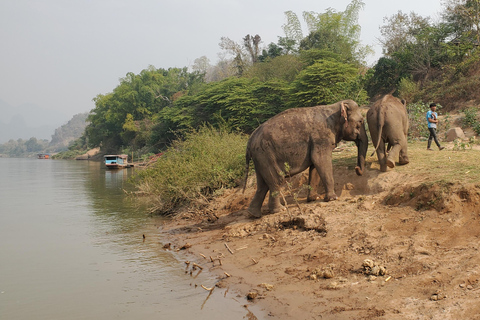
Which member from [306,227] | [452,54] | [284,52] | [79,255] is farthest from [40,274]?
[284,52]

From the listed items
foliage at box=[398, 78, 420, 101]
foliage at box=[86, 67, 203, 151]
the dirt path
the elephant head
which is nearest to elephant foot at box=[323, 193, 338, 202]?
the dirt path

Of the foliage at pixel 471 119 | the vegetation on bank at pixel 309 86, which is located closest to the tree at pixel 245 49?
the vegetation on bank at pixel 309 86

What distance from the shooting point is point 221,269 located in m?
7.79

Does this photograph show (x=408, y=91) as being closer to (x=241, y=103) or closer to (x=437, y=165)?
(x=241, y=103)

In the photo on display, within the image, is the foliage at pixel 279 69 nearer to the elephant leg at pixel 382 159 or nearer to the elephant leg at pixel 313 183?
the elephant leg at pixel 313 183

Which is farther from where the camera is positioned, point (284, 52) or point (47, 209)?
point (284, 52)

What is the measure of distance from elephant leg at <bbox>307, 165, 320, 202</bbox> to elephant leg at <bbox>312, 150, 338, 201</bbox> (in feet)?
1.04

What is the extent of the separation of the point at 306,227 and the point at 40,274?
4.96 metres

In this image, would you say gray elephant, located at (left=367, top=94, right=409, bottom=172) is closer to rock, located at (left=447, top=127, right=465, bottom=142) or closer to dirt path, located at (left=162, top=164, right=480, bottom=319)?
dirt path, located at (left=162, top=164, right=480, bottom=319)

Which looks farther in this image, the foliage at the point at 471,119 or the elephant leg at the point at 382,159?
the foliage at the point at 471,119

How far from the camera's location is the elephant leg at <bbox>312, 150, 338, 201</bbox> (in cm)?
906

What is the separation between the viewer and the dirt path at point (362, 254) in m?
5.21

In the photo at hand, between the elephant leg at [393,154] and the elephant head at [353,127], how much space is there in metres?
0.57

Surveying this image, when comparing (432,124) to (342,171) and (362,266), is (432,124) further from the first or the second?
(362,266)
